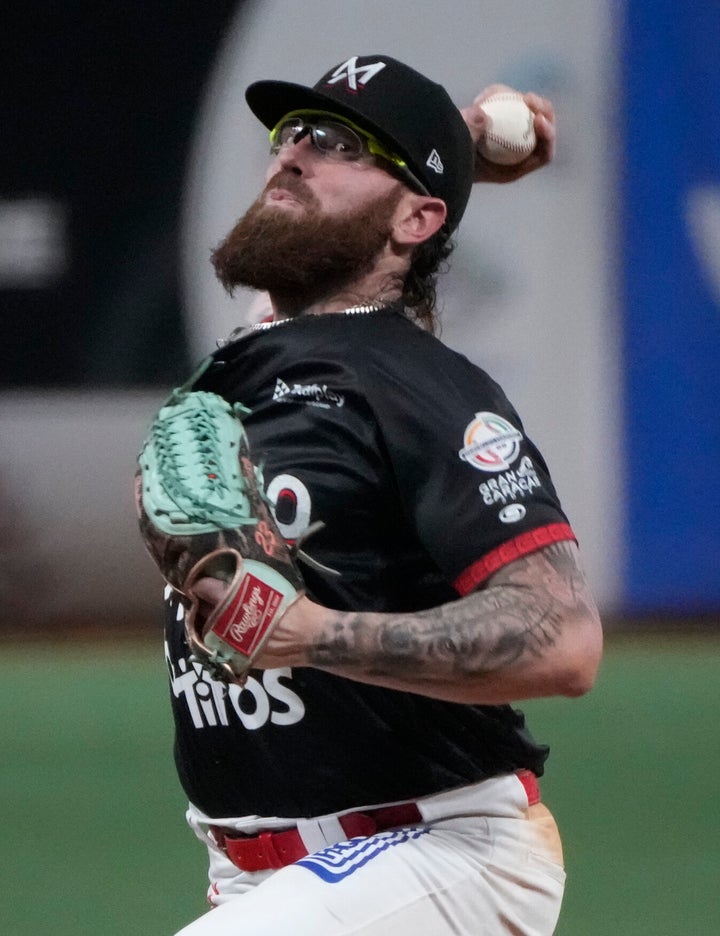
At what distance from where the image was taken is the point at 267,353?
9.02 feet

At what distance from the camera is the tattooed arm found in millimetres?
2184

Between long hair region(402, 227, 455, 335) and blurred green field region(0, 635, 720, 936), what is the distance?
6.41ft

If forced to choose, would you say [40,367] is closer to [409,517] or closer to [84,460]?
[84,460]

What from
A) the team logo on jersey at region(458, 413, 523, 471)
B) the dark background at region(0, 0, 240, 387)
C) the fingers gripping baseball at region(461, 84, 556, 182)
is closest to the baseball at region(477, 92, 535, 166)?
the fingers gripping baseball at region(461, 84, 556, 182)

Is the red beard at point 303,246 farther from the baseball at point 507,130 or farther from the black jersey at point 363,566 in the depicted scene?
the baseball at point 507,130

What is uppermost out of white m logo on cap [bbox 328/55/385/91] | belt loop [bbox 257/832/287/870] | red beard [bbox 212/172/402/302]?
white m logo on cap [bbox 328/55/385/91]

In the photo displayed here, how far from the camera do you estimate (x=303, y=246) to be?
112 inches

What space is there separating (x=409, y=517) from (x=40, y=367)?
16.3 feet

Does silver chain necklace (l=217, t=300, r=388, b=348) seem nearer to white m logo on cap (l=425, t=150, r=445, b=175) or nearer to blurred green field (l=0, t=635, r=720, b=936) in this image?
white m logo on cap (l=425, t=150, r=445, b=175)

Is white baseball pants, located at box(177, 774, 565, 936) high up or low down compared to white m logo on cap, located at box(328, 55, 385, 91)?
down

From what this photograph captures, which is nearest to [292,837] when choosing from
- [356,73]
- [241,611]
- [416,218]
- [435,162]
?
[241,611]

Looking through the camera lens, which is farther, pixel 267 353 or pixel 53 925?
pixel 53 925

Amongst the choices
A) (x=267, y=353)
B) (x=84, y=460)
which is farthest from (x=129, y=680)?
(x=267, y=353)

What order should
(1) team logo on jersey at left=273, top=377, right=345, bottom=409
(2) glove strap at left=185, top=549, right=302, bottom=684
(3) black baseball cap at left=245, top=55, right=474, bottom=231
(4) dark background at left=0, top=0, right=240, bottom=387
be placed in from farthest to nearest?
(4) dark background at left=0, top=0, right=240, bottom=387 < (3) black baseball cap at left=245, top=55, right=474, bottom=231 < (1) team logo on jersey at left=273, top=377, right=345, bottom=409 < (2) glove strap at left=185, top=549, right=302, bottom=684
